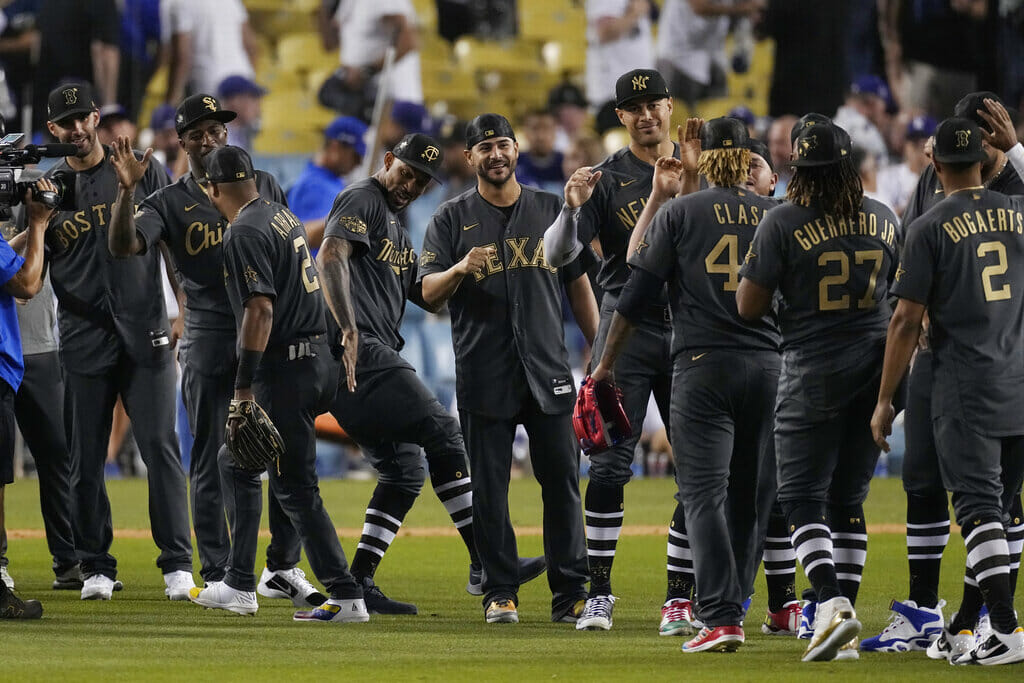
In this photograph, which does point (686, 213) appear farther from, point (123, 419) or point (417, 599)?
point (123, 419)

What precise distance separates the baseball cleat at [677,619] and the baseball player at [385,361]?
52.9 inches

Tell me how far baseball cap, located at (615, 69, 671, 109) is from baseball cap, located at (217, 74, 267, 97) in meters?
10.9

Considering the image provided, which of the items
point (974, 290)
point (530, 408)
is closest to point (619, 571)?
point (530, 408)

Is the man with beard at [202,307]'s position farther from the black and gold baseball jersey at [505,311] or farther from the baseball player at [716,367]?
the baseball player at [716,367]

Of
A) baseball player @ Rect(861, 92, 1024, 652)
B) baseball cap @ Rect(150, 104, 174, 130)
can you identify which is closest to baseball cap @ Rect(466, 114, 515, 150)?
baseball player @ Rect(861, 92, 1024, 652)

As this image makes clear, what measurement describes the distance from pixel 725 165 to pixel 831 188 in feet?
1.79

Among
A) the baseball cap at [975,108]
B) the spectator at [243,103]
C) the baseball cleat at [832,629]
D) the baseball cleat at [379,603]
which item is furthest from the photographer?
the spectator at [243,103]

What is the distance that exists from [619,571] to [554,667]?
12.2 ft

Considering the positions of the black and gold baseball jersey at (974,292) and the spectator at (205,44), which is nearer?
the black and gold baseball jersey at (974,292)

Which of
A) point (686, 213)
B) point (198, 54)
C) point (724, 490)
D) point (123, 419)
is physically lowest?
point (123, 419)

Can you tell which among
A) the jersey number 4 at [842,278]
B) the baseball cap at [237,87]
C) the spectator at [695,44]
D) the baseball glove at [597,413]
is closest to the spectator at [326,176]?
the baseball cap at [237,87]

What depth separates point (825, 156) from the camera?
6168 mm

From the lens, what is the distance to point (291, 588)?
830 centimetres

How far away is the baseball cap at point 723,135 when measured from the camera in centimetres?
653
